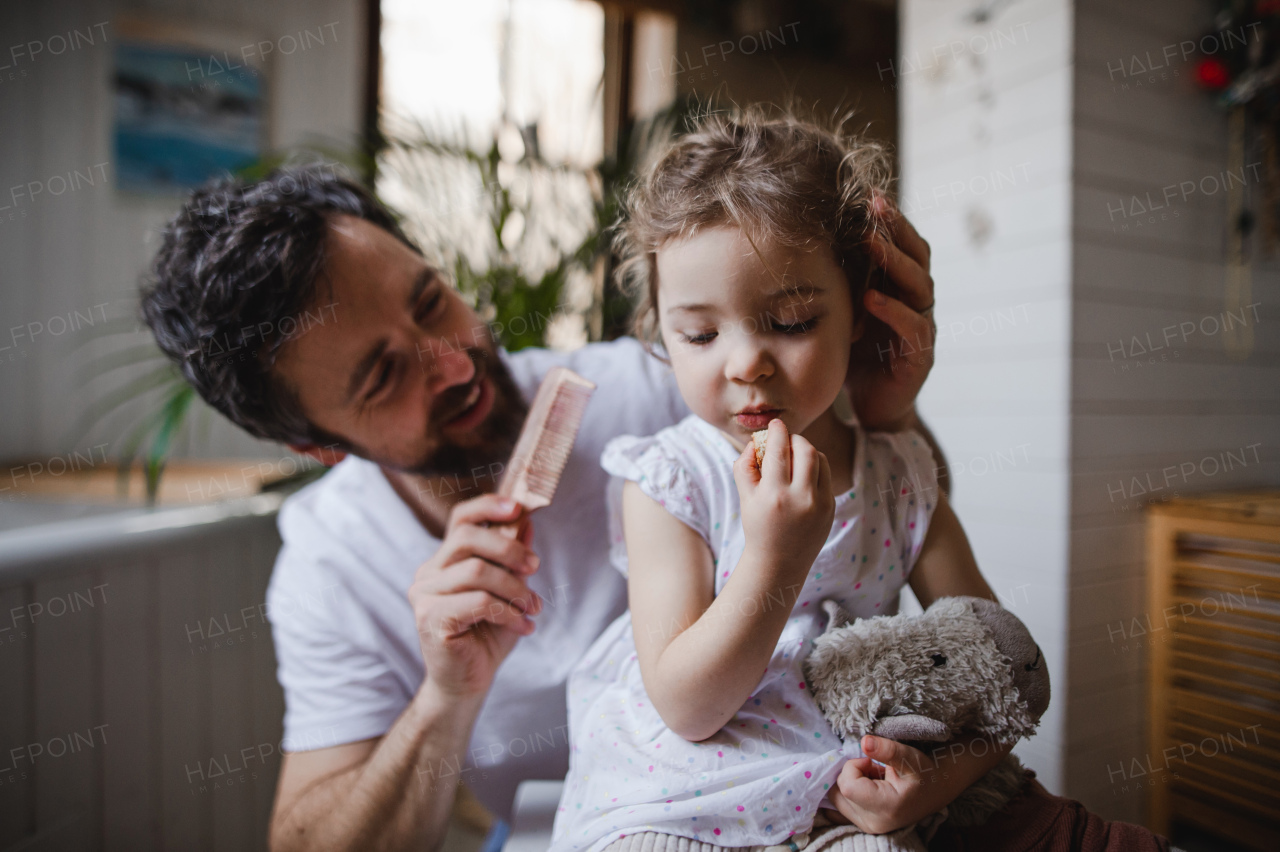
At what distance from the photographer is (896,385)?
0.48 m

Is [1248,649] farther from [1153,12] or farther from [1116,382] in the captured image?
[1153,12]

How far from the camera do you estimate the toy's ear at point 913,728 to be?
385mm

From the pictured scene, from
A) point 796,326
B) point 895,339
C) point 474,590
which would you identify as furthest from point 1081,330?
point 474,590

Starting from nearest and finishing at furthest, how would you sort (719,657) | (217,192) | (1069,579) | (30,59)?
(719,657), (1069,579), (217,192), (30,59)

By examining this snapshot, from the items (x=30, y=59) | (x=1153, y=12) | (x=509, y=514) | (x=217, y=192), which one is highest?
(x=30, y=59)

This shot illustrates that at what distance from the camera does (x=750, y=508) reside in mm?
372

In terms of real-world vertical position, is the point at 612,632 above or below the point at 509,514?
below

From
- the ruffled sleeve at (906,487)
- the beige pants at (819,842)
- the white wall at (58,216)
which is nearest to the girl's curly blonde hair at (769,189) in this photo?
the ruffled sleeve at (906,487)

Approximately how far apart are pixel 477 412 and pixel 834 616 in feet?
1.39

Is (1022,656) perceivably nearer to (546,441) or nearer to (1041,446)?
(1041,446)

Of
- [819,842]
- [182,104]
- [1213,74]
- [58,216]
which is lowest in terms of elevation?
[819,842]

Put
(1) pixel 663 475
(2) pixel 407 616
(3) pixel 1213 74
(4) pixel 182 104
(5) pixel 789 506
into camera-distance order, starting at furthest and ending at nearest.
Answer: (4) pixel 182 104 → (2) pixel 407 616 → (3) pixel 1213 74 → (1) pixel 663 475 → (5) pixel 789 506

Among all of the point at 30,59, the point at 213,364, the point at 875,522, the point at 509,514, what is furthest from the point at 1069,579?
the point at 30,59

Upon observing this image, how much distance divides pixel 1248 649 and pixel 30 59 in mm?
3130
